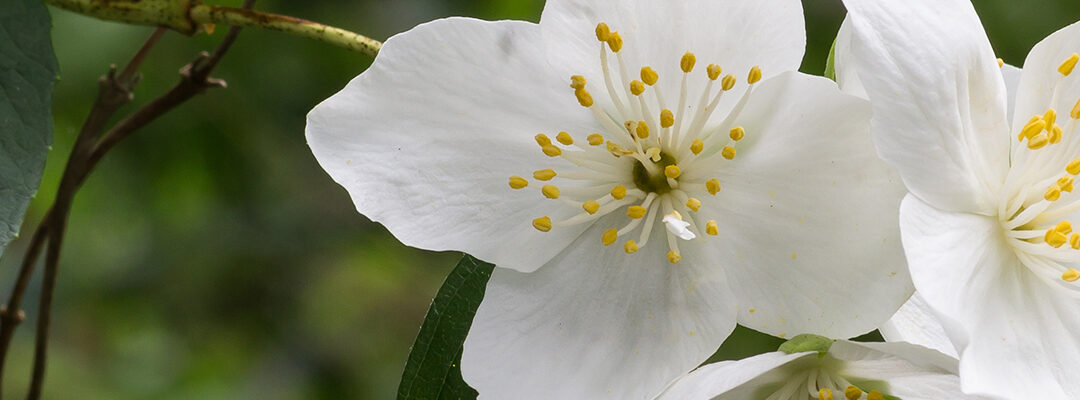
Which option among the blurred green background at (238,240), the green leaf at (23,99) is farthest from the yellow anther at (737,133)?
the blurred green background at (238,240)

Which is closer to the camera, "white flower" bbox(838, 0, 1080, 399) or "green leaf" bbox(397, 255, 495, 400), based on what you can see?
"white flower" bbox(838, 0, 1080, 399)

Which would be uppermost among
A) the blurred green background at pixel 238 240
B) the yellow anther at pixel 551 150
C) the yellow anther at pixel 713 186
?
the yellow anther at pixel 551 150

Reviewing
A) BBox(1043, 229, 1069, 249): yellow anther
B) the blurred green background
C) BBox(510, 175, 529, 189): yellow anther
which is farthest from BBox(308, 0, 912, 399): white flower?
the blurred green background

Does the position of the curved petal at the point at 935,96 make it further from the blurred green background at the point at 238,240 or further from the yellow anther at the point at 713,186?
the blurred green background at the point at 238,240

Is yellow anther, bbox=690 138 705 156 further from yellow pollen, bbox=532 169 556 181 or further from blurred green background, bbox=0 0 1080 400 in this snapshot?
blurred green background, bbox=0 0 1080 400

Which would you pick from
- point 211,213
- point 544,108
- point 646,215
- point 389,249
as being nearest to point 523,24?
point 544,108

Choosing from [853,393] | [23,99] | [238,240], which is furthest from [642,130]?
[238,240]
